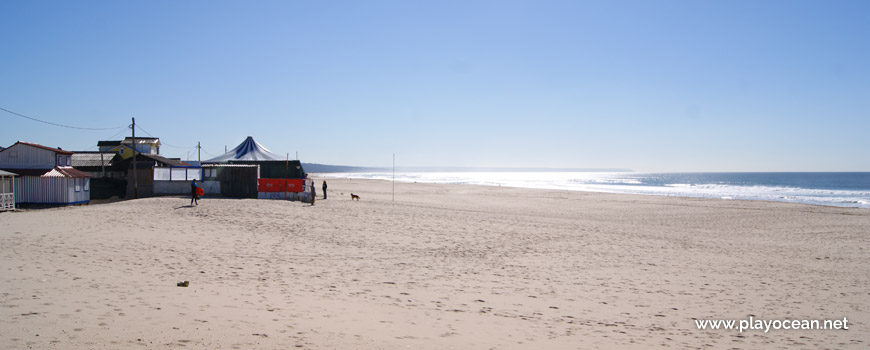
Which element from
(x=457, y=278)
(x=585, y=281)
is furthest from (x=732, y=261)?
(x=457, y=278)

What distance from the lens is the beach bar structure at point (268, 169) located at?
25.0 m

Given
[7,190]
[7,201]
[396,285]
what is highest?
[7,190]

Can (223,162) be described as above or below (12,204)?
above

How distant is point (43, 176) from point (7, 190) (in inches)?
55.0

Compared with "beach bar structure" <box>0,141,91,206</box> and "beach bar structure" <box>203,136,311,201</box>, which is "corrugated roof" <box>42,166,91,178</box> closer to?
"beach bar structure" <box>0,141,91,206</box>

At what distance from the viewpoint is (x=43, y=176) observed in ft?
68.9

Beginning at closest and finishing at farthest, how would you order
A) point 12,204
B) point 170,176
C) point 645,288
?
point 645,288 < point 12,204 < point 170,176

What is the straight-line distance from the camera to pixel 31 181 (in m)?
20.9

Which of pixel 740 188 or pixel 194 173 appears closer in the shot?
pixel 194 173

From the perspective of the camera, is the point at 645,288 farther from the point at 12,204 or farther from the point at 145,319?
the point at 12,204

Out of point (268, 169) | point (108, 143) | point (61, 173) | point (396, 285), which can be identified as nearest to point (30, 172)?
point (61, 173)

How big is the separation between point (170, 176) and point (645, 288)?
951 inches

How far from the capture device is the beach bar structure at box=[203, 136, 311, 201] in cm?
2500

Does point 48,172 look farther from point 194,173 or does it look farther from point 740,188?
point 740,188
